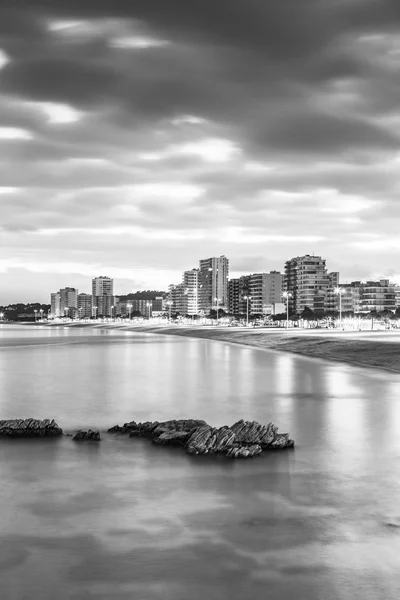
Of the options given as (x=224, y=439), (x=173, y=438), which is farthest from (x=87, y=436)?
(x=224, y=439)

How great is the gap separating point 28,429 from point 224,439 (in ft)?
20.1

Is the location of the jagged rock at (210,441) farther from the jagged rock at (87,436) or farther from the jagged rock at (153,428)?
the jagged rock at (87,436)

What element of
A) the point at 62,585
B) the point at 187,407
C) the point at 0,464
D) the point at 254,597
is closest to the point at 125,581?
the point at 62,585

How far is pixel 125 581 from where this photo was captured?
7.81m

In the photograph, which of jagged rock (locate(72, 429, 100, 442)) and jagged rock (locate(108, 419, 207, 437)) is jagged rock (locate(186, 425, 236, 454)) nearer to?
jagged rock (locate(108, 419, 207, 437))

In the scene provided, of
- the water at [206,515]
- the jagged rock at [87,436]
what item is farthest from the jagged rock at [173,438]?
the jagged rock at [87,436]

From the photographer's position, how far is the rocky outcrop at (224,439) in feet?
49.0

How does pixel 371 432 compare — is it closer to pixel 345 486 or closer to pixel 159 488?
pixel 345 486

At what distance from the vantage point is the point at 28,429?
695 inches

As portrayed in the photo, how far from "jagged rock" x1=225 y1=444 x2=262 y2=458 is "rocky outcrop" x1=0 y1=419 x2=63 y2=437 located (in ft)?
19.4

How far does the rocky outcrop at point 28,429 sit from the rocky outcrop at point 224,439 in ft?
8.16

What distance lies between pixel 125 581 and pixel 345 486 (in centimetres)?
595

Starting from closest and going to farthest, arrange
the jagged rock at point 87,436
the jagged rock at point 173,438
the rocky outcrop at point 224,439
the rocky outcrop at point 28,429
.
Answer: the rocky outcrop at point 224,439, the jagged rock at point 173,438, the jagged rock at point 87,436, the rocky outcrop at point 28,429

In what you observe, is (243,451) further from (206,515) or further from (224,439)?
(206,515)
